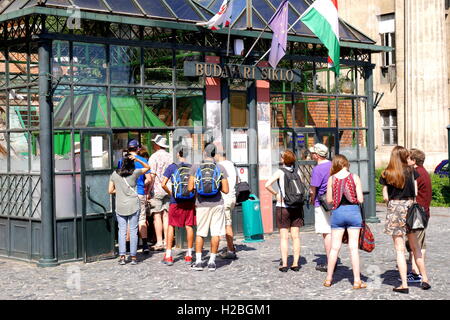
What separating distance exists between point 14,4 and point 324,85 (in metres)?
7.46

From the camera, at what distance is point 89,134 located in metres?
13.2

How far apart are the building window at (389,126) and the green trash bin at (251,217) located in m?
15.5

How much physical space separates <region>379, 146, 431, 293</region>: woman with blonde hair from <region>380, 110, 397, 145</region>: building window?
19478 millimetres

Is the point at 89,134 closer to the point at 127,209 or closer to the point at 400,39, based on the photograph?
the point at 127,209

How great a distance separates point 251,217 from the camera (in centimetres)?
1466

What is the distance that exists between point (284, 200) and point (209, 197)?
1.13 meters

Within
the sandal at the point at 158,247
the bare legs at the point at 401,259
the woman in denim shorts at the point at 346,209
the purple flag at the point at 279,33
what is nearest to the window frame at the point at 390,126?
the purple flag at the point at 279,33

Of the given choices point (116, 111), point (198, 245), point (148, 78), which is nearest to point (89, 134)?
point (116, 111)

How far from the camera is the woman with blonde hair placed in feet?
32.7

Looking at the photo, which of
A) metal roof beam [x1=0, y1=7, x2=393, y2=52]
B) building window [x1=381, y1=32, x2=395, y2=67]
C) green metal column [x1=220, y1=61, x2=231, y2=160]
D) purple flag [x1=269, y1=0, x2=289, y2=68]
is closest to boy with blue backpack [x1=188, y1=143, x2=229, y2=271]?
metal roof beam [x1=0, y1=7, x2=393, y2=52]

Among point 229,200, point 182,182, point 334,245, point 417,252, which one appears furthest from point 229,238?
point 417,252

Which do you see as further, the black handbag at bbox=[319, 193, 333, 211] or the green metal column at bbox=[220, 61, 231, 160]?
the green metal column at bbox=[220, 61, 231, 160]

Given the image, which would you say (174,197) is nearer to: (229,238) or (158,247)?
(229,238)

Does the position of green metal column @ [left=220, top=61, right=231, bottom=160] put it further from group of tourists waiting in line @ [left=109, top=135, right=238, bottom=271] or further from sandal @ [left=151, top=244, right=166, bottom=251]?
sandal @ [left=151, top=244, right=166, bottom=251]
